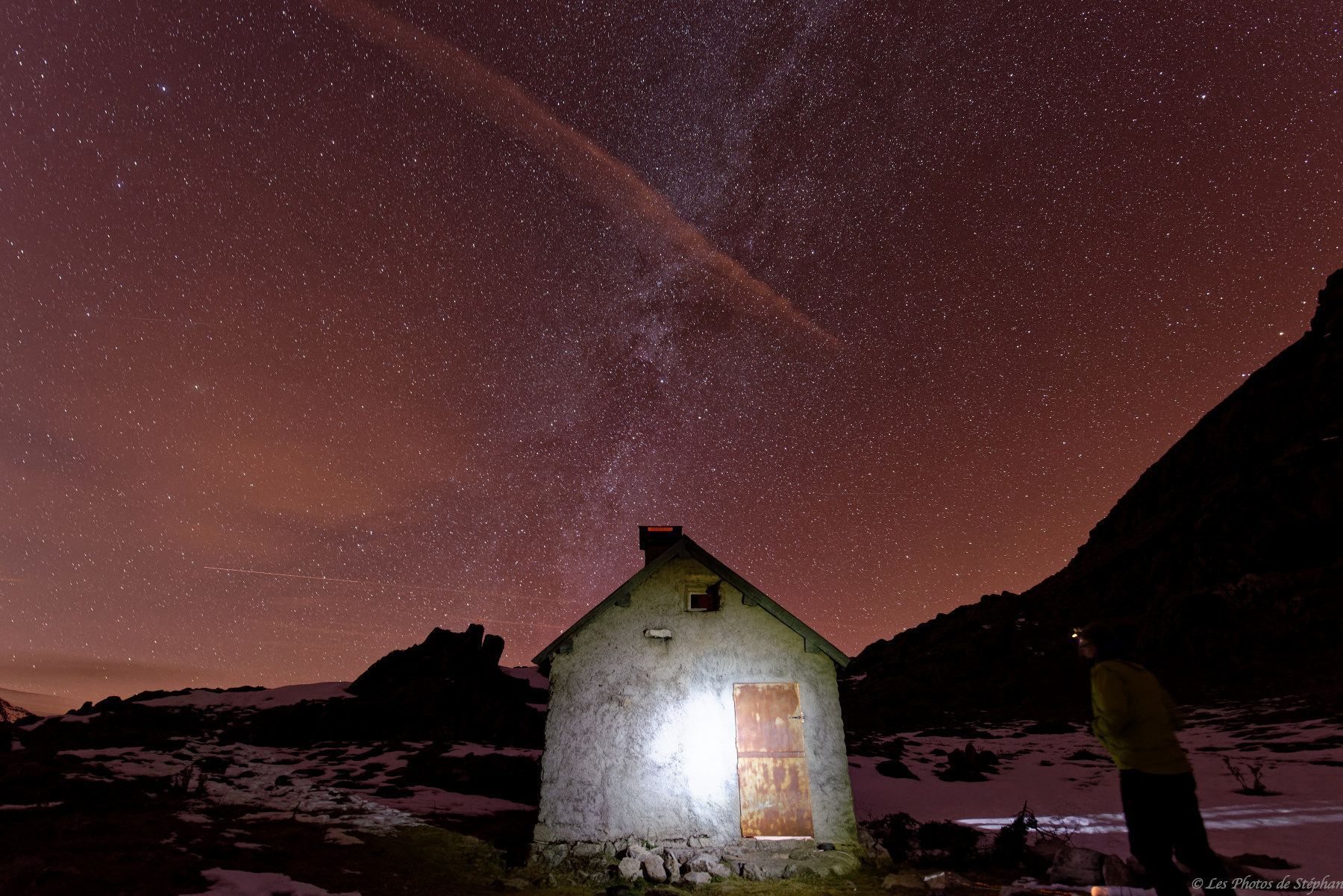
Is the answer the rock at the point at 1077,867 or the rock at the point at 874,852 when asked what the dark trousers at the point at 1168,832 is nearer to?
the rock at the point at 1077,867

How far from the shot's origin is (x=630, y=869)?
931cm

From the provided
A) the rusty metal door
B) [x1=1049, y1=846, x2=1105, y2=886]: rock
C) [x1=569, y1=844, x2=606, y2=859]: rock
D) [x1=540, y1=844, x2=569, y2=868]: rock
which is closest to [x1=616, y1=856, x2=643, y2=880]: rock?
[x1=569, y1=844, x2=606, y2=859]: rock

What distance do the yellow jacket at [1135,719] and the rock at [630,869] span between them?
689 cm

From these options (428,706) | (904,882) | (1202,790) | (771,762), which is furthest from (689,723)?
(428,706)

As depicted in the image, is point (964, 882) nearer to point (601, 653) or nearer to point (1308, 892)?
point (1308, 892)

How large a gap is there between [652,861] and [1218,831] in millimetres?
9233

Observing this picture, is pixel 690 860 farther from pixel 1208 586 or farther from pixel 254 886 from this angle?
pixel 1208 586

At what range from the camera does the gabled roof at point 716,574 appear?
1098cm

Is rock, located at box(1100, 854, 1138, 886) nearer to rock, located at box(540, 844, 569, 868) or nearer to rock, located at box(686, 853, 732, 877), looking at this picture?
rock, located at box(686, 853, 732, 877)

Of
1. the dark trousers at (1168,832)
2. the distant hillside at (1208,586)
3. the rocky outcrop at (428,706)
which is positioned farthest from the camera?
the distant hillside at (1208,586)

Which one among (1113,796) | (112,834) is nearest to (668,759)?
(112,834)

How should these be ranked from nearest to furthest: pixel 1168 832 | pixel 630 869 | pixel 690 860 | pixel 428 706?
pixel 1168 832 → pixel 630 869 → pixel 690 860 → pixel 428 706

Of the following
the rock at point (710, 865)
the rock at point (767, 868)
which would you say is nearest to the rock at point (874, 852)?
the rock at point (767, 868)

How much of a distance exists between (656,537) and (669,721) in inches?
163
